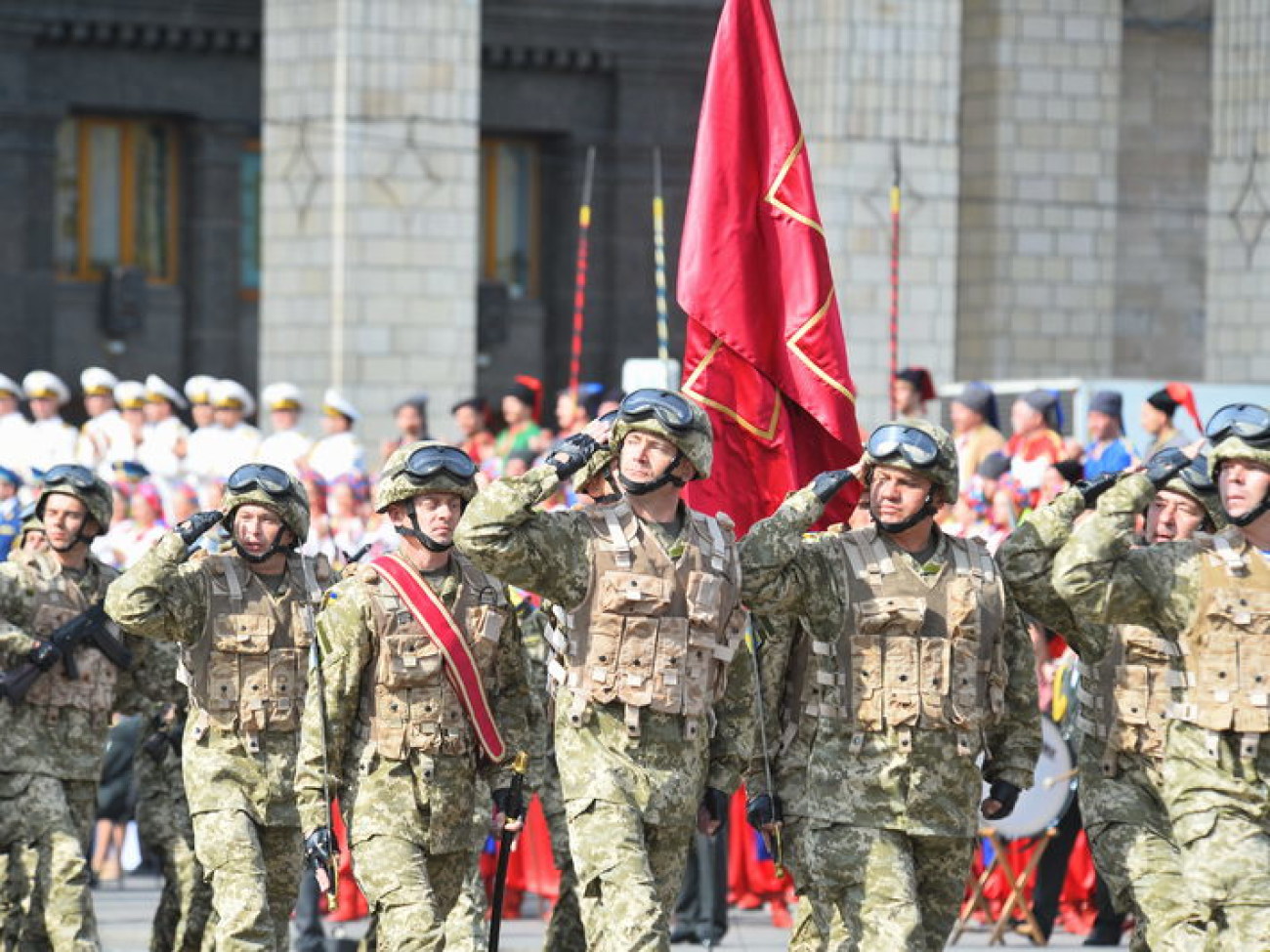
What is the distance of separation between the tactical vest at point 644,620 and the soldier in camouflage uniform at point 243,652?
1706 millimetres

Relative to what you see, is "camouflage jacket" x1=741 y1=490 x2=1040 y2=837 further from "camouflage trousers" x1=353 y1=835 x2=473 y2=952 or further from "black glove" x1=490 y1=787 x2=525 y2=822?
"camouflage trousers" x1=353 y1=835 x2=473 y2=952

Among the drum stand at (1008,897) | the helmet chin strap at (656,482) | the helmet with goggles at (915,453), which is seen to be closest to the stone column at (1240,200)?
the drum stand at (1008,897)

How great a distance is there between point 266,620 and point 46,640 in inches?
50.8

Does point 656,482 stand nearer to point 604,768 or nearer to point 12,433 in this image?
point 604,768

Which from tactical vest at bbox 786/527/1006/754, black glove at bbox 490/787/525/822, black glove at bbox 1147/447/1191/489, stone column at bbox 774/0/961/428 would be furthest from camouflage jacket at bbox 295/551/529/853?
stone column at bbox 774/0/961/428

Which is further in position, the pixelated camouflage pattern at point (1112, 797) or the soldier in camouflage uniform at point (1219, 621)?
the pixelated camouflage pattern at point (1112, 797)

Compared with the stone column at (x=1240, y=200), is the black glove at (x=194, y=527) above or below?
below

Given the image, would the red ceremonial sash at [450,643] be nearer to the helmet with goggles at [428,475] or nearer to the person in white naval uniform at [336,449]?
the helmet with goggles at [428,475]

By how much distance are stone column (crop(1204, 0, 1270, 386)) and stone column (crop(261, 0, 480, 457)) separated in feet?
21.6

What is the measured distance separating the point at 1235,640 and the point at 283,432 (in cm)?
1179

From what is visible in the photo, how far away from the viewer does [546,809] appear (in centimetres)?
1329

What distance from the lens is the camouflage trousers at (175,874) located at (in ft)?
40.9

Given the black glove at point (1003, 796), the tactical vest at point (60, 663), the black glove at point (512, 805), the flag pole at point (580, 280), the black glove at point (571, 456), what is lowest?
the black glove at point (512, 805)

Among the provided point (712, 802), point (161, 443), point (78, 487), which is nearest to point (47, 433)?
point (161, 443)
